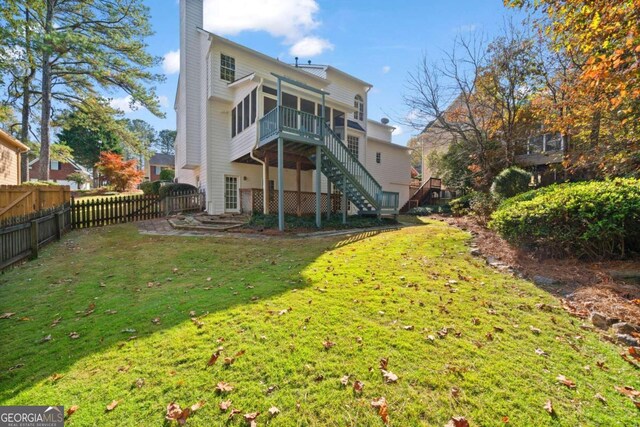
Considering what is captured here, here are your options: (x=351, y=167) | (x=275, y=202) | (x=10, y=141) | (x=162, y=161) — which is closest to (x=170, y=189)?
(x=275, y=202)

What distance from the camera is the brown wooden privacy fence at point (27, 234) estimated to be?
625 cm

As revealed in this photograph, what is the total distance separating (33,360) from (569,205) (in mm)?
8707

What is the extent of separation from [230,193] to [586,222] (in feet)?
42.6

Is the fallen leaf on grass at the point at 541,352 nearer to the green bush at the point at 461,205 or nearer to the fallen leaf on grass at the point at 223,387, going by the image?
the fallen leaf on grass at the point at 223,387

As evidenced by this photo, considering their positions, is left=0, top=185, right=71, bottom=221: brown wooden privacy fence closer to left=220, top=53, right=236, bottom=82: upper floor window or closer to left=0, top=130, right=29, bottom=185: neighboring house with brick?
left=0, top=130, right=29, bottom=185: neighboring house with brick

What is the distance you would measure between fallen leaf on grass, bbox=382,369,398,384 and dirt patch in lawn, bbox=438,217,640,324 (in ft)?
10.7

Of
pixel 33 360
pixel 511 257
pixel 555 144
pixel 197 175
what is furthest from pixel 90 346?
pixel 555 144

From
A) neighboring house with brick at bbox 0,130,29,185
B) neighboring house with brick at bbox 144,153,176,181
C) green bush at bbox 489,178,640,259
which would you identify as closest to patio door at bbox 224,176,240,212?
neighboring house with brick at bbox 0,130,29,185

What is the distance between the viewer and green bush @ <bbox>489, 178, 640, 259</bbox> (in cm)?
549

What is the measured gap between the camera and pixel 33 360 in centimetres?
306

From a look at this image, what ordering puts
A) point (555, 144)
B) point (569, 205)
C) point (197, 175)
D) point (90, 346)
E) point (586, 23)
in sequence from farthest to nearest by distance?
point (555, 144) < point (197, 175) < point (569, 205) < point (586, 23) < point (90, 346)

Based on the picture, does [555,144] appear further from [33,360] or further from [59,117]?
[59,117]

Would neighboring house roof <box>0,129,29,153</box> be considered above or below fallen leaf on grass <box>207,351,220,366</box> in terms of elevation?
above

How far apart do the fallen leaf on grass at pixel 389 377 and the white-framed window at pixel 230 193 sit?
1276 cm
